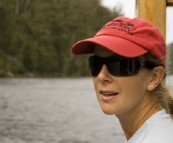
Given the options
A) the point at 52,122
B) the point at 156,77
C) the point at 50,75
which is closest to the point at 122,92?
the point at 156,77

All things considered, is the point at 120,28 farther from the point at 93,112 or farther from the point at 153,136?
the point at 93,112

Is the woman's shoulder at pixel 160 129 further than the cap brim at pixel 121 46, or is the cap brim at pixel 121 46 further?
the cap brim at pixel 121 46

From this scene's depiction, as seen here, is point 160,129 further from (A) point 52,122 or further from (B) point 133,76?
(A) point 52,122

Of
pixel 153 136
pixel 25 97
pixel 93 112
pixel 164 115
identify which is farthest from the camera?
pixel 25 97

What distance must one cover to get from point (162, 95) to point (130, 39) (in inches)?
9.4

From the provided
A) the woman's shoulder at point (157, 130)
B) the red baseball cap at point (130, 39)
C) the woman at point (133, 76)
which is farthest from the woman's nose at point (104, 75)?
the woman's shoulder at point (157, 130)

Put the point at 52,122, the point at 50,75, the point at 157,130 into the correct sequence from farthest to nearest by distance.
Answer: the point at 50,75 → the point at 52,122 → the point at 157,130

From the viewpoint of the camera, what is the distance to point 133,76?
4.96ft

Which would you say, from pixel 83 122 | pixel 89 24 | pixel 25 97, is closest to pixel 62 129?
pixel 83 122

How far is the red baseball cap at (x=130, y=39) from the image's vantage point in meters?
1.46

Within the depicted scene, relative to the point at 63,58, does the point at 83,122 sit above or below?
above

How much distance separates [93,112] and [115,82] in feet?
91.0

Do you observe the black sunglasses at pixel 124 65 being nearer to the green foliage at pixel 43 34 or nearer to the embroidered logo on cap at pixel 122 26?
the embroidered logo on cap at pixel 122 26

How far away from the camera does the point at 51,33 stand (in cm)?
8119
